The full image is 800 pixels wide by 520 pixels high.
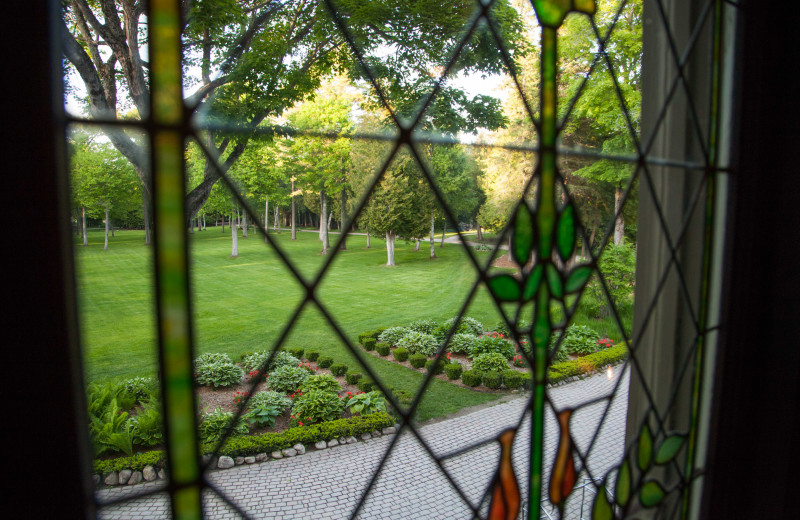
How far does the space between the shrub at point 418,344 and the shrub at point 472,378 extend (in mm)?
632

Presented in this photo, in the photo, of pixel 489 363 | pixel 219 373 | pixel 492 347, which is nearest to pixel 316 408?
pixel 219 373

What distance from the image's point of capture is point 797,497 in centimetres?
57

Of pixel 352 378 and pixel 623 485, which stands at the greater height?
pixel 623 485

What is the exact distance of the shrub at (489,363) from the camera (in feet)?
14.4

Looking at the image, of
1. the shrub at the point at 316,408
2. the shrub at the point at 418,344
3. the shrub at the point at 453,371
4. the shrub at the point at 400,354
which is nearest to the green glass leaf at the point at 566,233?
the shrub at the point at 316,408

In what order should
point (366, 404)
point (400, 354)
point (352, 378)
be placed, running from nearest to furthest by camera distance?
point (366, 404)
point (352, 378)
point (400, 354)

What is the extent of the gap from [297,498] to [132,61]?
2.42m

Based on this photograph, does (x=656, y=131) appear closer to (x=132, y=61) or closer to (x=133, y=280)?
(x=132, y=61)

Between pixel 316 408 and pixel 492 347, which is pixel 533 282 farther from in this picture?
pixel 492 347

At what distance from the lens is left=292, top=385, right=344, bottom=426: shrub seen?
3453 millimetres

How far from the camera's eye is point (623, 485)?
54cm

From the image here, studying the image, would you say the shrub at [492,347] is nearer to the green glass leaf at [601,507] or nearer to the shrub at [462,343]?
the shrub at [462,343]

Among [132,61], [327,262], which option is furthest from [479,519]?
[132,61]

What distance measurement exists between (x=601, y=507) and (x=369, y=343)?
4.33m
